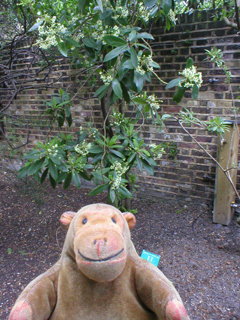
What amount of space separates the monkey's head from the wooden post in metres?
1.81

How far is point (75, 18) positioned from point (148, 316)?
230 centimetres

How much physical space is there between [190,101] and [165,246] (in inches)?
65.1

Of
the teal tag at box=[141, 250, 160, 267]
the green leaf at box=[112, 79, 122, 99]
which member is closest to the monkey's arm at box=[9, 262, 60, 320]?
the teal tag at box=[141, 250, 160, 267]

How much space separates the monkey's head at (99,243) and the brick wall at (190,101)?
1798 millimetres

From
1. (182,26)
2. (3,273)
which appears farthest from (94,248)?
(182,26)

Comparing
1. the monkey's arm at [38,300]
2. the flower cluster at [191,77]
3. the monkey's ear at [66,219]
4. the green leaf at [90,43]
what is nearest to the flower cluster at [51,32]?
the green leaf at [90,43]

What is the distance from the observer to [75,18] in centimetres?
236

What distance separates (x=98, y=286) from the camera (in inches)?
→ 52.6

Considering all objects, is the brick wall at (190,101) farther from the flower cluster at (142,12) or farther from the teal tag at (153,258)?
the teal tag at (153,258)

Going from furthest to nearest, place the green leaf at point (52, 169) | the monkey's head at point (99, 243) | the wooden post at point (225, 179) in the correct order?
the wooden post at point (225, 179) → the green leaf at point (52, 169) → the monkey's head at point (99, 243)

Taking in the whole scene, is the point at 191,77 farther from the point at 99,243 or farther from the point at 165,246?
the point at 165,246

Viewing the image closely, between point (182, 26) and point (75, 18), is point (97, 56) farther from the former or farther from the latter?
point (182, 26)

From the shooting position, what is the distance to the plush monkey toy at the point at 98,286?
3.94 feet

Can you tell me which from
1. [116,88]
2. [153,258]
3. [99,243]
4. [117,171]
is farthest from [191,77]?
[153,258]
